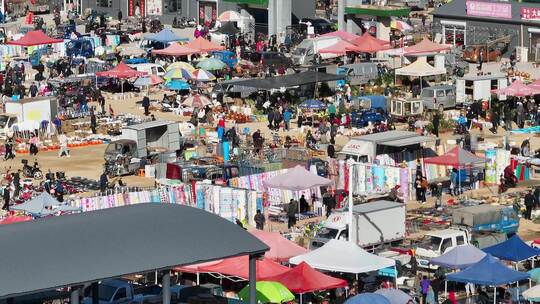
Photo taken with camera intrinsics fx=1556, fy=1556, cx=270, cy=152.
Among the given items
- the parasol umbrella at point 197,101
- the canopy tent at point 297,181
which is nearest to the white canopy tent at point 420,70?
the parasol umbrella at point 197,101

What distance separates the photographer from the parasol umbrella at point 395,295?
109ft

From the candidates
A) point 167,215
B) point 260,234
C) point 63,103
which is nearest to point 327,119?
point 63,103

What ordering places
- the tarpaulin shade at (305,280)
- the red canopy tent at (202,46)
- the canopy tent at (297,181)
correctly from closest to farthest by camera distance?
the tarpaulin shade at (305,280) < the canopy tent at (297,181) < the red canopy tent at (202,46)

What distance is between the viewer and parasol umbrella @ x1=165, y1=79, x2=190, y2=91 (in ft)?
215

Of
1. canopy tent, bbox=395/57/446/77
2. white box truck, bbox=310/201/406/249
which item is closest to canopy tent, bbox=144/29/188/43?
canopy tent, bbox=395/57/446/77

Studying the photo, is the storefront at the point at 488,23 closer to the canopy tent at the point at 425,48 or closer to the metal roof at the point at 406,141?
the canopy tent at the point at 425,48

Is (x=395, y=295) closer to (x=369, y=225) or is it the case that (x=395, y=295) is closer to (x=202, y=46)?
(x=369, y=225)

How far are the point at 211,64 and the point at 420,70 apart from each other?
375 inches

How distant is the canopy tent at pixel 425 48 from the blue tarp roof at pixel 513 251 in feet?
115

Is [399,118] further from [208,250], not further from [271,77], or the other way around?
[208,250]

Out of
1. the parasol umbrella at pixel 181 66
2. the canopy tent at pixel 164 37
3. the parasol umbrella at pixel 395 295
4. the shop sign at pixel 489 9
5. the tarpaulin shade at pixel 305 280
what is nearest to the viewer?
the parasol umbrella at pixel 395 295

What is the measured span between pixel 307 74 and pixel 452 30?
53.3ft

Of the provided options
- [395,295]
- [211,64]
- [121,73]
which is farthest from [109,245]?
[211,64]

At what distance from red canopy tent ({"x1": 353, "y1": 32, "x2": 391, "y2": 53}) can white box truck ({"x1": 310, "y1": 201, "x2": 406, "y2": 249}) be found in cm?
3325
